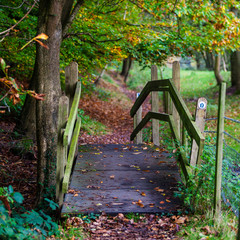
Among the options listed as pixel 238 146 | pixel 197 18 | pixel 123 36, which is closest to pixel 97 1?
pixel 123 36

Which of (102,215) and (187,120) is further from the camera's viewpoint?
(187,120)

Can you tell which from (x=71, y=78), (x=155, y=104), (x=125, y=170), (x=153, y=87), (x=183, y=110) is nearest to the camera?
(x=183, y=110)

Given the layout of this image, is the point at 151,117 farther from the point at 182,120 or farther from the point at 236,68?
the point at 236,68

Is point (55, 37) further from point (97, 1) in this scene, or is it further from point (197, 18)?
point (197, 18)

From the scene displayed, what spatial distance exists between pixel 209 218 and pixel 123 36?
20.8ft

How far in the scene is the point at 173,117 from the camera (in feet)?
20.2

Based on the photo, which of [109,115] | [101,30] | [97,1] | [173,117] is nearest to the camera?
[173,117]

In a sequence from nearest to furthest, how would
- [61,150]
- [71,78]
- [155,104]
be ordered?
[61,150], [71,78], [155,104]

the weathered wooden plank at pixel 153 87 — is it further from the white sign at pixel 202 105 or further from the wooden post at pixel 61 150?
the wooden post at pixel 61 150

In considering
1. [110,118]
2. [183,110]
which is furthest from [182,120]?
[110,118]

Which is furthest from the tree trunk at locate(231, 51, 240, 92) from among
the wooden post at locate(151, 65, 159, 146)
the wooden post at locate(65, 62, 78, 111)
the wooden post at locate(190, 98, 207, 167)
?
the wooden post at locate(190, 98, 207, 167)

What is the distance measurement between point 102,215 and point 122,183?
1.04 metres

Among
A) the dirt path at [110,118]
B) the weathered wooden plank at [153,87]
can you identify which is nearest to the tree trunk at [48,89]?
the weathered wooden plank at [153,87]

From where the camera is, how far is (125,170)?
5.65m
